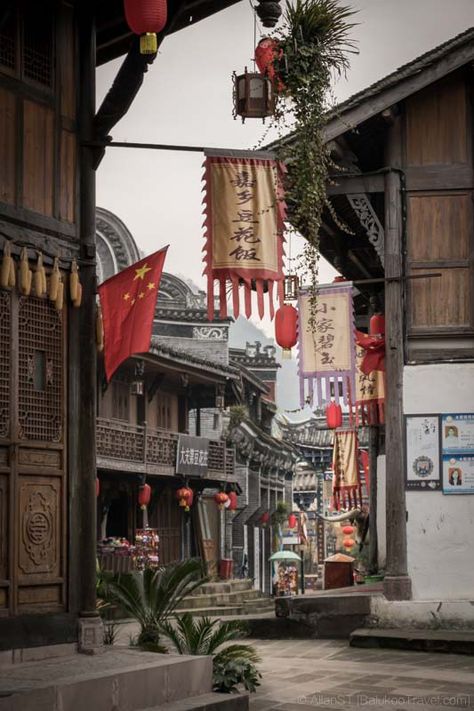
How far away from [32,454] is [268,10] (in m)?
4.75

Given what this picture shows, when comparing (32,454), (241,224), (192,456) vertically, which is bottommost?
(32,454)

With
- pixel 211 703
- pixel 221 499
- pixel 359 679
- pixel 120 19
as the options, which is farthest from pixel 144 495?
pixel 211 703

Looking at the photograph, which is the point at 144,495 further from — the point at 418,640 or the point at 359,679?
the point at 359,679

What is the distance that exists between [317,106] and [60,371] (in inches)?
150

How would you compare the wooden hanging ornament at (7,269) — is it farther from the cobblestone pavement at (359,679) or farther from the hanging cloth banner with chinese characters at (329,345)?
the hanging cloth banner with chinese characters at (329,345)

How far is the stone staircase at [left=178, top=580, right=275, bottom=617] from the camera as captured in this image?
30.6m

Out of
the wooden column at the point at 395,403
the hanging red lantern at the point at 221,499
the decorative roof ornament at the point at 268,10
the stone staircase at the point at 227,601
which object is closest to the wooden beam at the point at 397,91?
the wooden column at the point at 395,403

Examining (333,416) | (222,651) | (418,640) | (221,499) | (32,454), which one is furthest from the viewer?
(221,499)

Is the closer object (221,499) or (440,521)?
(440,521)

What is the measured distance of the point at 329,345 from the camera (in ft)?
57.7

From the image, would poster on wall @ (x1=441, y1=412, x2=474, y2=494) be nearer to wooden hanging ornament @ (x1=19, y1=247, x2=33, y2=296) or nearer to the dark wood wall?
the dark wood wall

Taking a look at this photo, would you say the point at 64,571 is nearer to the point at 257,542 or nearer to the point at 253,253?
the point at 253,253

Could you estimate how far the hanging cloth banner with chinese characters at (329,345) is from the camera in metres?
17.5

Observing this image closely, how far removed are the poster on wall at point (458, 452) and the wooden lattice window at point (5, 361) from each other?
7.06 meters
